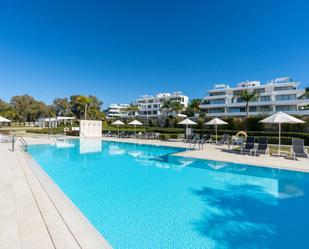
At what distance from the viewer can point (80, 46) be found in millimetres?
26484

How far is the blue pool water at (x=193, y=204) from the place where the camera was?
12.9 ft

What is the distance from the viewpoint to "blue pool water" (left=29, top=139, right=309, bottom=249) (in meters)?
3.94

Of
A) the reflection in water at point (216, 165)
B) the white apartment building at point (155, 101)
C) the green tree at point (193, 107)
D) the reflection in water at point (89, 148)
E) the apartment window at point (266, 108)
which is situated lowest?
the reflection in water at point (216, 165)

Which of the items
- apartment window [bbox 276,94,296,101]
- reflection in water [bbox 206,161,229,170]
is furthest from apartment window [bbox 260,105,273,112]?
reflection in water [bbox 206,161,229,170]

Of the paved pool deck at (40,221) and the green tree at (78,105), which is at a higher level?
the green tree at (78,105)

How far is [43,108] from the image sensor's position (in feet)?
212

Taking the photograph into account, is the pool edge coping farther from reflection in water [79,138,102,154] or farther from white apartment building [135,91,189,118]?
white apartment building [135,91,189,118]

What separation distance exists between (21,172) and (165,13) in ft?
63.5

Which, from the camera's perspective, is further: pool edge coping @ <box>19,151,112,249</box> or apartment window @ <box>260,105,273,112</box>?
apartment window @ <box>260,105,273,112</box>

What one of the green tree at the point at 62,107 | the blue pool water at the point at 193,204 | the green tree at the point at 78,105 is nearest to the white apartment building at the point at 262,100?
the blue pool water at the point at 193,204

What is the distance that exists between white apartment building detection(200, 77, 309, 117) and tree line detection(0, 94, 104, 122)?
32573 millimetres

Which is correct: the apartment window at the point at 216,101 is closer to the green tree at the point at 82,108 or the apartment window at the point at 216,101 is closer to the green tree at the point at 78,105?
the green tree at the point at 82,108

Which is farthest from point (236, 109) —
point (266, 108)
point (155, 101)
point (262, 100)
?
point (155, 101)

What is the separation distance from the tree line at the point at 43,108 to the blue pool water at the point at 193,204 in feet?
162
